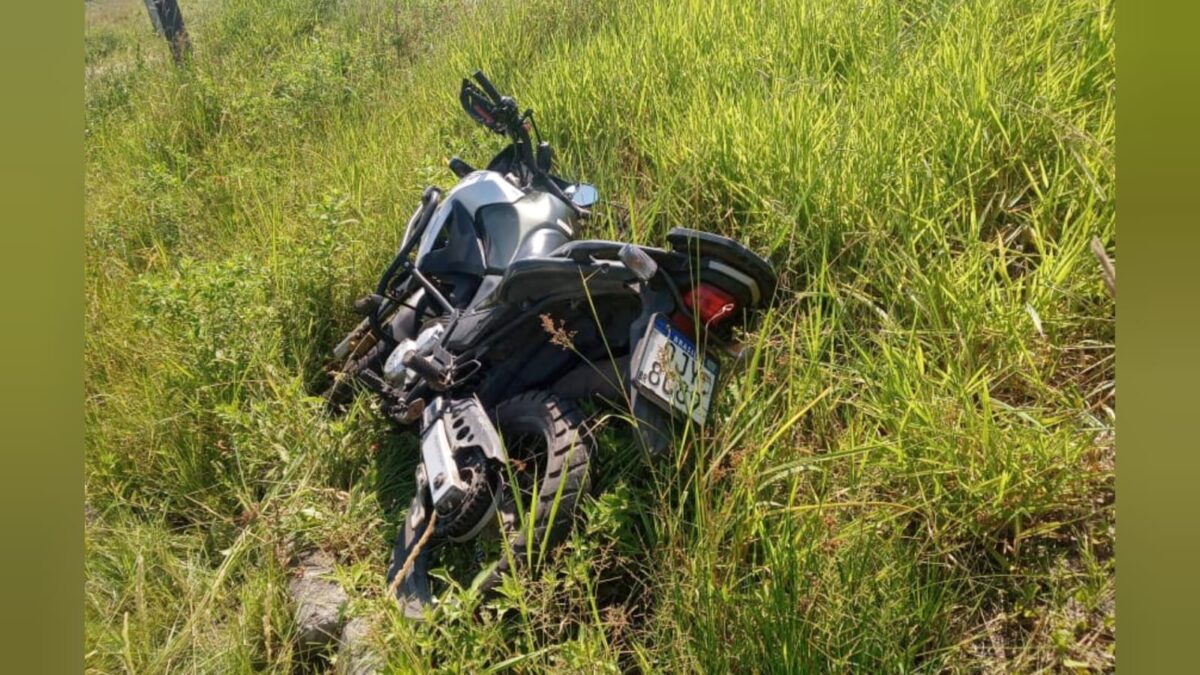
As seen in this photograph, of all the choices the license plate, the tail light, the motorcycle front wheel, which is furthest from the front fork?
the tail light

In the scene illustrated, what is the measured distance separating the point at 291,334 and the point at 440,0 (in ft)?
12.6

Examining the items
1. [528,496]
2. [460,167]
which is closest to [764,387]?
[528,496]

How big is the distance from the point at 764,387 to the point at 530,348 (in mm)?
763

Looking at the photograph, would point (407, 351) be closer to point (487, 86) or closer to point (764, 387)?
point (487, 86)

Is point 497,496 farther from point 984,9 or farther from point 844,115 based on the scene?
point 984,9

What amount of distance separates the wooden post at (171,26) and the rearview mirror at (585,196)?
18.7 ft

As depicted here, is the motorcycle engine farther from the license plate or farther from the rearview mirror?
the license plate

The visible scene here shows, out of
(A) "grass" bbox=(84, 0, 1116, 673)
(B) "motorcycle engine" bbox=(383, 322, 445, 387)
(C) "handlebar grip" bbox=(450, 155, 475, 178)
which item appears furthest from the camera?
(C) "handlebar grip" bbox=(450, 155, 475, 178)

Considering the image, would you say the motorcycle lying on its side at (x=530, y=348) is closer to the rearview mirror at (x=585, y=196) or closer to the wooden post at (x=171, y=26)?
the rearview mirror at (x=585, y=196)

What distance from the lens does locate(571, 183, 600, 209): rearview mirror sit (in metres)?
2.84

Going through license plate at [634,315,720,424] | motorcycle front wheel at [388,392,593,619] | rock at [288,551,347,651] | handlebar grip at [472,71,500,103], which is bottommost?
rock at [288,551,347,651]

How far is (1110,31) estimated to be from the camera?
247cm

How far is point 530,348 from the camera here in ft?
8.07

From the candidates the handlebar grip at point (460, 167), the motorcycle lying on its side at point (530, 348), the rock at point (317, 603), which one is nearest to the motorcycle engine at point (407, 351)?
the motorcycle lying on its side at point (530, 348)
